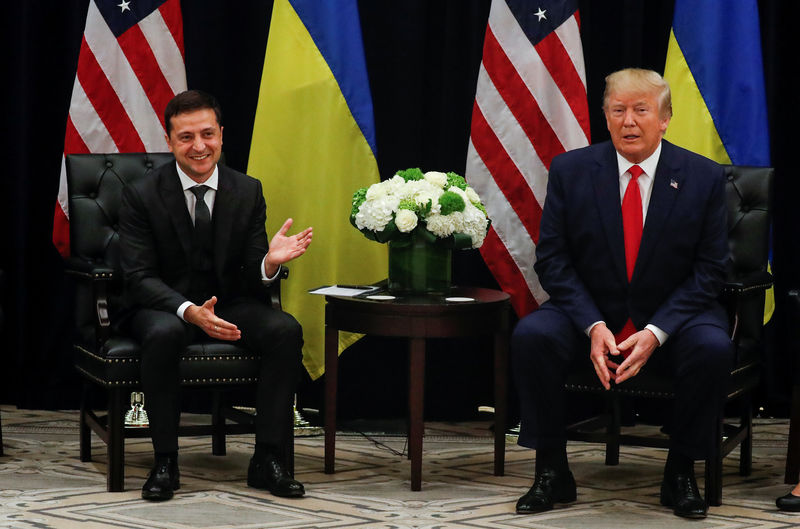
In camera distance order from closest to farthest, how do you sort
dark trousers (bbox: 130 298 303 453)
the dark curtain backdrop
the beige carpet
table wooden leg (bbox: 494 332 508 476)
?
the beige carpet, dark trousers (bbox: 130 298 303 453), table wooden leg (bbox: 494 332 508 476), the dark curtain backdrop

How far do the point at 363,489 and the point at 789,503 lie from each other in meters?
1.35

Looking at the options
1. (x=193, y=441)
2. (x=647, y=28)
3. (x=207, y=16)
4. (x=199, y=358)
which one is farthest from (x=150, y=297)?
(x=647, y=28)

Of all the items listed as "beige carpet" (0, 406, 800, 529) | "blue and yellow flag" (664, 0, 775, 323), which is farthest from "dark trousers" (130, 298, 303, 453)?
"blue and yellow flag" (664, 0, 775, 323)

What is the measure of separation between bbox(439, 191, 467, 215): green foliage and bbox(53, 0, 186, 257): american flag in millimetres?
1327

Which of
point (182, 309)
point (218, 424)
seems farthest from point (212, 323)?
point (218, 424)

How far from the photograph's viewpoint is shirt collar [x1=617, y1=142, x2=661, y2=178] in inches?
153

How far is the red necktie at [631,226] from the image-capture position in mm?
3846

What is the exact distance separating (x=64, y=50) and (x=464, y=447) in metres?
2.37

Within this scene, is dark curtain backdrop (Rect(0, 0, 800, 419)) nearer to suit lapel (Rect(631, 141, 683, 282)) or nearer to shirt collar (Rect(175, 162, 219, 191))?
shirt collar (Rect(175, 162, 219, 191))

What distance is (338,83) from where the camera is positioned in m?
4.74

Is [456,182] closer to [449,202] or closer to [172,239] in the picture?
[449,202]

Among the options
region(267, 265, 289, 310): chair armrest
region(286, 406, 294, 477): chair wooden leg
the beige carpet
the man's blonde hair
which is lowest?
the beige carpet

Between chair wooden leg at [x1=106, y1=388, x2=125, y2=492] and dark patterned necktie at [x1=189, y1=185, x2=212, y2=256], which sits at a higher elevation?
dark patterned necktie at [x1=189, y1=185, x2=212, y2=256]

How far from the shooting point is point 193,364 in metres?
3.85
